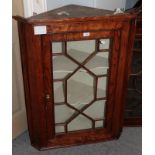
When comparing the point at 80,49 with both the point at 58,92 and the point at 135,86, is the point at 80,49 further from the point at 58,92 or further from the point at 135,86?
the point at 135,86

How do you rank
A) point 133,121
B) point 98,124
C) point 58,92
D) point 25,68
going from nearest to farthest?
point 25,68 → point 58,92 → point 98,124 → point 133,121

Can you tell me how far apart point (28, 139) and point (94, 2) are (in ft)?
3.72

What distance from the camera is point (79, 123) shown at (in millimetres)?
1795

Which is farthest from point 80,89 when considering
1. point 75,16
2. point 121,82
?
point 75,16

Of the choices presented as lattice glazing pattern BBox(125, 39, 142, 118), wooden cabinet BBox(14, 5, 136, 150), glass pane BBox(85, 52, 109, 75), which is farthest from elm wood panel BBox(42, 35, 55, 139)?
lattice glazing pattern BBox(125, 39, 142, 118)

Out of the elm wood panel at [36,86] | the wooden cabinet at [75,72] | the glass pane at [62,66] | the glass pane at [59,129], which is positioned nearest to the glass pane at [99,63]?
the wooden cabinet at [75,72]

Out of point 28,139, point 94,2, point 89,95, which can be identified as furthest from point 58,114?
point 94,2

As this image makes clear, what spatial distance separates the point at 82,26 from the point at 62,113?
65 cm

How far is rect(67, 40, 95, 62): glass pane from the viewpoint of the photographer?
1469 millimetres

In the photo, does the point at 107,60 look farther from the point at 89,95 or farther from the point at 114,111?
the point at 114,111

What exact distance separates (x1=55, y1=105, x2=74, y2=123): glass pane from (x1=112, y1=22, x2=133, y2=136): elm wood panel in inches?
12.8

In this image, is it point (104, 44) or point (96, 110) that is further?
point (96, 110)

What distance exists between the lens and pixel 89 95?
170 centimetres
